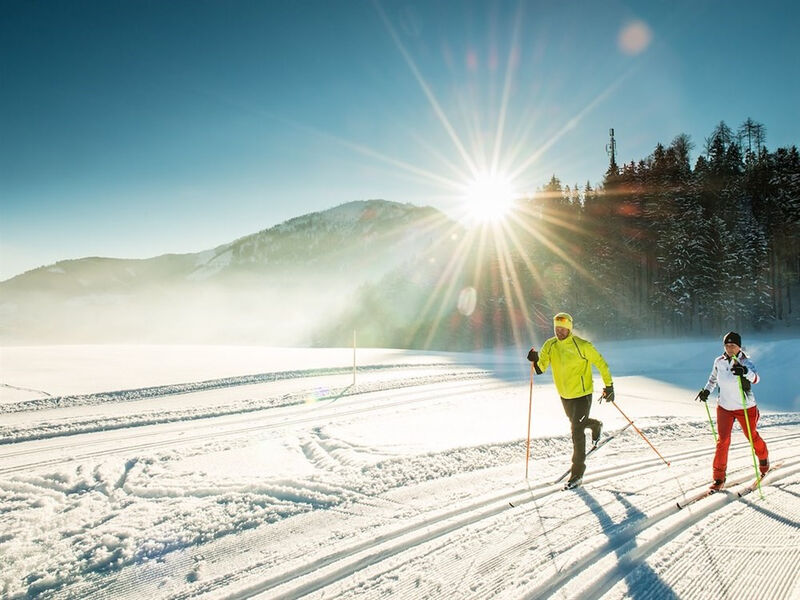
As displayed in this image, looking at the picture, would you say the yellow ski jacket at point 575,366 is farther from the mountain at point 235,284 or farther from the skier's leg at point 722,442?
the mountain at point 235,284

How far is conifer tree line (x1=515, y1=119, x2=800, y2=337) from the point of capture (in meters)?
33.6

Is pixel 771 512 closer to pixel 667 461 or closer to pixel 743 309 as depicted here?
pixel 667 461

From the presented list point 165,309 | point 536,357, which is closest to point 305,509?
point 536,357

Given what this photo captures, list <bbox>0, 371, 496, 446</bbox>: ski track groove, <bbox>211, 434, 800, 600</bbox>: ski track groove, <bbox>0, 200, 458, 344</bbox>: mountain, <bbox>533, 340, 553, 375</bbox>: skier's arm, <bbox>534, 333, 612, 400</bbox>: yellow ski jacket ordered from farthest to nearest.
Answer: <bbox>0, 200, 458, 344</bbox>: mountain, <bbox>0, 371, 496, 446</bbox>: ski track groove, <bbox>533, 340, 553, 375</bbox>: skier's arm, <bbox>534, 333, 612, 400</bbox>: yellow ski jacket, <bbox>211, 434, 800, 600</bbox>: ski track groove

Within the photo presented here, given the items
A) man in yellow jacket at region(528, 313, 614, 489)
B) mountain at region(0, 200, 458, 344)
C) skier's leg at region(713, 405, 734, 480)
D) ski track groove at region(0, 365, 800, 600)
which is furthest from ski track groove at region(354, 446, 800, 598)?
mountain at region(0, 200, 458, 344)

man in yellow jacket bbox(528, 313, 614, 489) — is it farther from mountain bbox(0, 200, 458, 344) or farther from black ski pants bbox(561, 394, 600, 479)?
mountain bbox(0, 200, 458, 344)

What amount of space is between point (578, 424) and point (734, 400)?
203cm

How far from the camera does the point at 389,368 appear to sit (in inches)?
738

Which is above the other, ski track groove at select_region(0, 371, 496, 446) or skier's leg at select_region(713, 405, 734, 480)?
skier's leg at select_region(713, 405, 734, 480)

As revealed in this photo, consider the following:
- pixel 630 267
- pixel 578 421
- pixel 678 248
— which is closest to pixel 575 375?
pixel 578 421

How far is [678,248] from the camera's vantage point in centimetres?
3359

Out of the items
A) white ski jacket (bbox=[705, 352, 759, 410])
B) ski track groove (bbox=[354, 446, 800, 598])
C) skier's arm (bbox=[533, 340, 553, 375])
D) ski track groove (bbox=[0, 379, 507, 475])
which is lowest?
ski track groove (bbox=[0, 379, 507, 475])

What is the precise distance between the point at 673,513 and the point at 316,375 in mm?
13677

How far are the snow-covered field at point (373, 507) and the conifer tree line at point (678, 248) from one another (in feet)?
90.2
